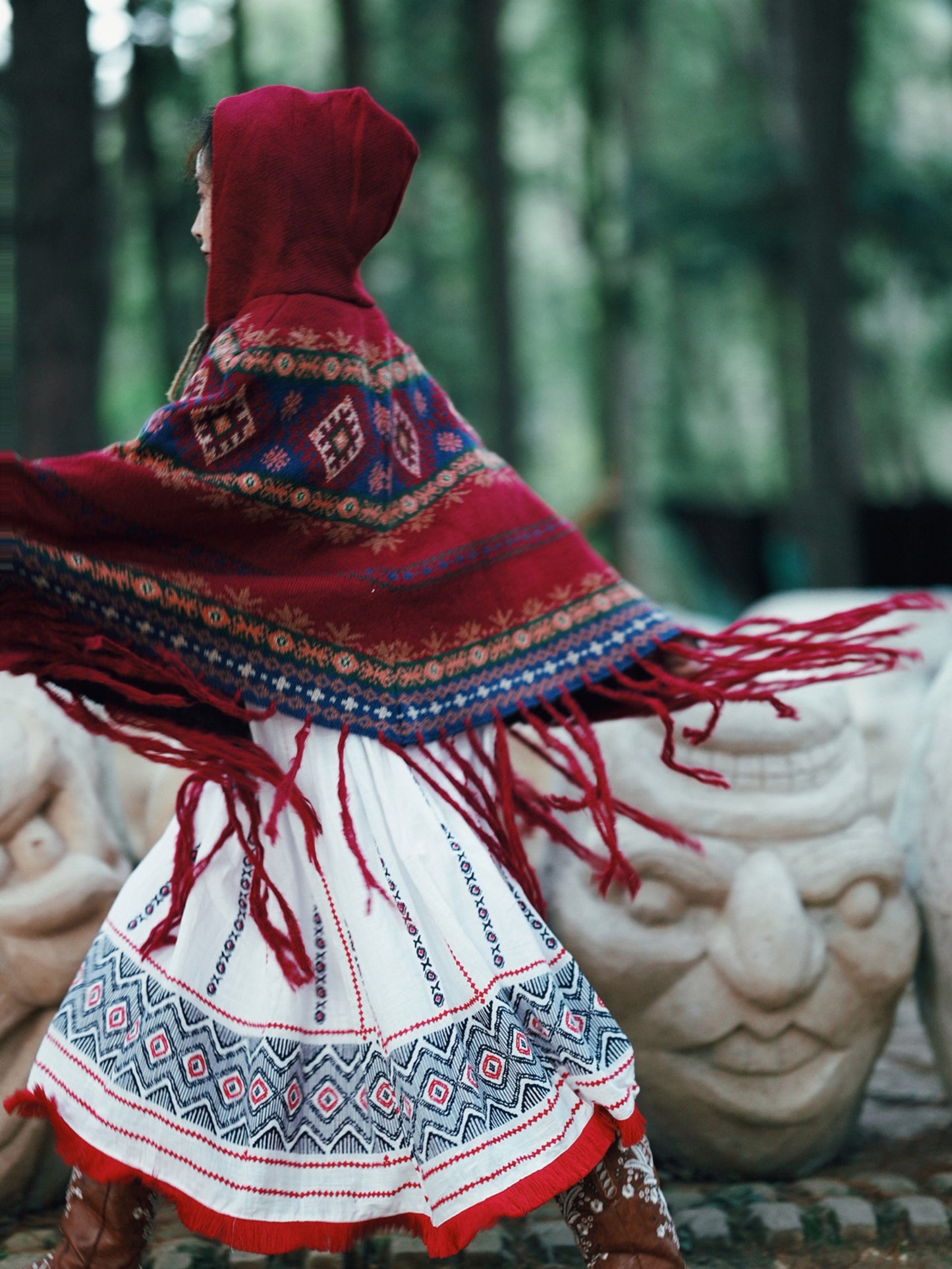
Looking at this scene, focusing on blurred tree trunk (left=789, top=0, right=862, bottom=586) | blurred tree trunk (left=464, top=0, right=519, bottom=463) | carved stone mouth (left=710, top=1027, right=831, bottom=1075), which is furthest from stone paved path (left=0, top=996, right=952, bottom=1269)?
blurred tree trunk (left=464, top=0, right=519, bottom=463)

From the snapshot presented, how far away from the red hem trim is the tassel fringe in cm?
30

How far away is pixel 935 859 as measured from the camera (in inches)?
110

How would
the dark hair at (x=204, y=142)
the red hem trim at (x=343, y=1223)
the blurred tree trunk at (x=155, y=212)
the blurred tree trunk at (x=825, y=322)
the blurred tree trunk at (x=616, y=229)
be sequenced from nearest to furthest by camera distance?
the red hem trim at (x=343, y=1223) < the dark hair at (x=204, y=142) < the blurred tree trunk at (x=825, y=322) < the blurred tree trunk at (x=155, y=212) < the blurred tree trunk at (x=616, y=229)

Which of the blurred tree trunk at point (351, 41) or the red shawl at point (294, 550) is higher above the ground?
the blurred tree trunk at point (351, 41)

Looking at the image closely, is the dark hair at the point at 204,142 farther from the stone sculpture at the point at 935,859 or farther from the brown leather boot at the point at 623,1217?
the stone sculpture at the point at 935,859

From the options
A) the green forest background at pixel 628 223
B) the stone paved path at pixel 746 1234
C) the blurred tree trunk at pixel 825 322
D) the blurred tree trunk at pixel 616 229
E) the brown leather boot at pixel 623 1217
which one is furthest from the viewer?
the blurred tree trunk at pixel 616 229

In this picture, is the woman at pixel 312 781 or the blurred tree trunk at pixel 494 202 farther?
the blurred tree trunk at pixel 494 202

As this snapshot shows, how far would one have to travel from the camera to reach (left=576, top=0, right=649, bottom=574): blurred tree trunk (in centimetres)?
1068

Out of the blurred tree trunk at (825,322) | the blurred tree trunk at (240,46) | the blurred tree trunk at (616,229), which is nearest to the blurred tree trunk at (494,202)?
the blurred tree trunk at (616,229)

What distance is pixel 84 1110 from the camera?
78.2 inches

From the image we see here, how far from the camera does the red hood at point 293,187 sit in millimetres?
2082

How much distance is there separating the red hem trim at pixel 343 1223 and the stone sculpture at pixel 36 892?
545 millimetres

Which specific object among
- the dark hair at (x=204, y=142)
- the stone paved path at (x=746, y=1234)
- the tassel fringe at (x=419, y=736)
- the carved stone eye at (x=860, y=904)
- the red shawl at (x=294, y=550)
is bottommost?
the stone paved path at (x=746, y=1234)

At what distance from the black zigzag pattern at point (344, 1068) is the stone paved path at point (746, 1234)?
601 millimetres
